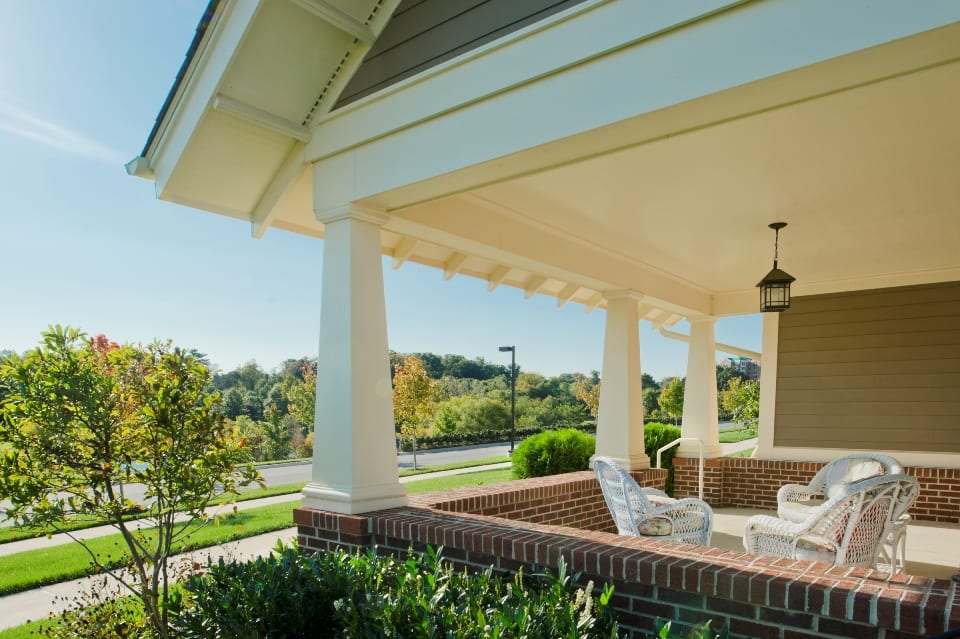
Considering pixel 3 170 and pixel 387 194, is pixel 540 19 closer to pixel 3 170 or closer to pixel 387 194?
pixel 387 194

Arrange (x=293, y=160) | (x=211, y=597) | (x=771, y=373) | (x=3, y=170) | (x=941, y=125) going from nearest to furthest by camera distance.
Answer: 1. (x=211, y=597)
2. (x=941, y=125)
3. (x=293, y=160)
4. (x=771, y=373)
5. (x=3, y=170)

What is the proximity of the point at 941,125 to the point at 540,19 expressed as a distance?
95.2 inches

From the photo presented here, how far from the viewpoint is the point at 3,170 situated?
557 inches

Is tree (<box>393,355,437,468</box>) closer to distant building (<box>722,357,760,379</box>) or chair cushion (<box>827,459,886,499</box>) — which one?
chair cushion (<box>827,459,886,499</box>)

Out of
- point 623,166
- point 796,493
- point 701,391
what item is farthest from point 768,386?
point 623,166

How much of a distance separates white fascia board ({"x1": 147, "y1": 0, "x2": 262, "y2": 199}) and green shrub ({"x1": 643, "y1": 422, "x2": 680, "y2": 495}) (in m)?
6.88

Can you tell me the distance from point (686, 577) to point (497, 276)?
175 inches

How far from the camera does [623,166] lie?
424cm

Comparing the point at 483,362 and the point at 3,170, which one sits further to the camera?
the point at 483,362

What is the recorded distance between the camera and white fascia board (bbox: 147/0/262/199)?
3574mm

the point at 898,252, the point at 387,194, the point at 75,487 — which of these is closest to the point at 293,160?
the point at 387,194

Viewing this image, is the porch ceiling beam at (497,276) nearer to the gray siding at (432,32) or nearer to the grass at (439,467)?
the gray siding at (432,32)

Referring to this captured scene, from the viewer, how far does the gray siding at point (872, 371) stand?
756 centimetres

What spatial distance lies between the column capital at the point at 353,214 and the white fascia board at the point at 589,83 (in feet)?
0.35
